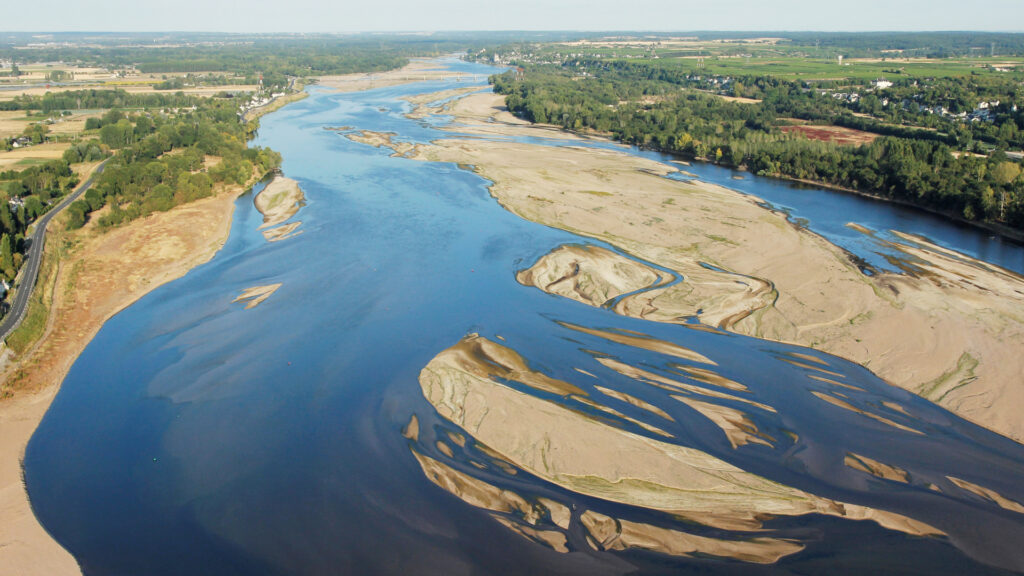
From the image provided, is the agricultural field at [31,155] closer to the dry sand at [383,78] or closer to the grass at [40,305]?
the grass at [40,305]

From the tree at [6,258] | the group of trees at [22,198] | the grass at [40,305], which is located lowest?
the grass at [40,305]

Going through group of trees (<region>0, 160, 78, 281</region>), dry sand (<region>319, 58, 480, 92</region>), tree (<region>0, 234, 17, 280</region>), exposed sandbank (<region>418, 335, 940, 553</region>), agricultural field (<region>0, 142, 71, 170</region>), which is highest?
dry sand (<region>319, 58, 480, 92</region>)

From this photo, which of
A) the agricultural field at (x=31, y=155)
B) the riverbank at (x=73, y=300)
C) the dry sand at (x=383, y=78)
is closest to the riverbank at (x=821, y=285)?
the riverbank at (x=73, y=300)

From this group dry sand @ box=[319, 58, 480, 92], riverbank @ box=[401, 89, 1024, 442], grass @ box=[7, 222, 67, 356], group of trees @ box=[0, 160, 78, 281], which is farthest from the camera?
dry sand @ box=[319, 58, 480, 92]

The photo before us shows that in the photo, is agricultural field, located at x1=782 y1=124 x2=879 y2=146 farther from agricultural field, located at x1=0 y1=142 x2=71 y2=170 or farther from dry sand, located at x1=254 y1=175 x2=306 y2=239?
agricultural field, located at x1=0 y1=142 x2=71 y2=170

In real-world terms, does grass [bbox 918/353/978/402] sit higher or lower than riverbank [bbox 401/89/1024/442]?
lower

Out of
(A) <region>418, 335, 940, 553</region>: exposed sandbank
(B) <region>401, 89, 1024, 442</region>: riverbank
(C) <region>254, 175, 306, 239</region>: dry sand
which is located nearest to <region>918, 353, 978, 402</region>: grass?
(B) <region>401, 89, 1024, 442</region>: riverbank

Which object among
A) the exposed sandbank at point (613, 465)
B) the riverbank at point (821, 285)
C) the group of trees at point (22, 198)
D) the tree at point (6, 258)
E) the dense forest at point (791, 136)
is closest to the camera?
the exposed sandbank at point (613, 465)
